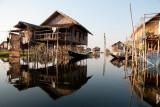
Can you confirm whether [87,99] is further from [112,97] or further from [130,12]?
[130,12]

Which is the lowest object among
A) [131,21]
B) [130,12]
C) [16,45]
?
[16,45]

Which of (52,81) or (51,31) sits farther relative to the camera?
(51,31)

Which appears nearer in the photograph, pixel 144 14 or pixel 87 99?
pixel 87 99

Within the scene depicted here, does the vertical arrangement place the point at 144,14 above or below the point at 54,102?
above

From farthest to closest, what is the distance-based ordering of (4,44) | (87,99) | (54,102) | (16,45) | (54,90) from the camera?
(4,44) < (16,45) < (54,90) < (87,99) < (54,102)

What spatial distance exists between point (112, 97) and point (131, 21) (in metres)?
9.74

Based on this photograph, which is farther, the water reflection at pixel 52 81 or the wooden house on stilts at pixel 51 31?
the wooden house on stilts at pixel 51 31

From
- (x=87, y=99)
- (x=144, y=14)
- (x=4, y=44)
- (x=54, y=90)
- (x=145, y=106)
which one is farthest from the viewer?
(x=4, y=44)

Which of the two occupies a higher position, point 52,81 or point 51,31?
point 51,31

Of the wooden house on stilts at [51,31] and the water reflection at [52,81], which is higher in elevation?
the wooden house on stilts at [51,31]

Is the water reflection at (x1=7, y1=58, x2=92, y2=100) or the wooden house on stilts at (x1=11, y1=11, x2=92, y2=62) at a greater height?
the wooden house on stilts at (x1=11, y1=11, x2=92, y2=62)

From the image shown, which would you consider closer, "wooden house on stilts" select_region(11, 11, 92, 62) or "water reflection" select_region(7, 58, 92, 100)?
"water reflection" select_region(7, 58, 92, 100)

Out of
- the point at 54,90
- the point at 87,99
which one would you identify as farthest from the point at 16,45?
the point at 87,99

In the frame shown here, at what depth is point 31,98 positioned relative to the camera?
163 inches
